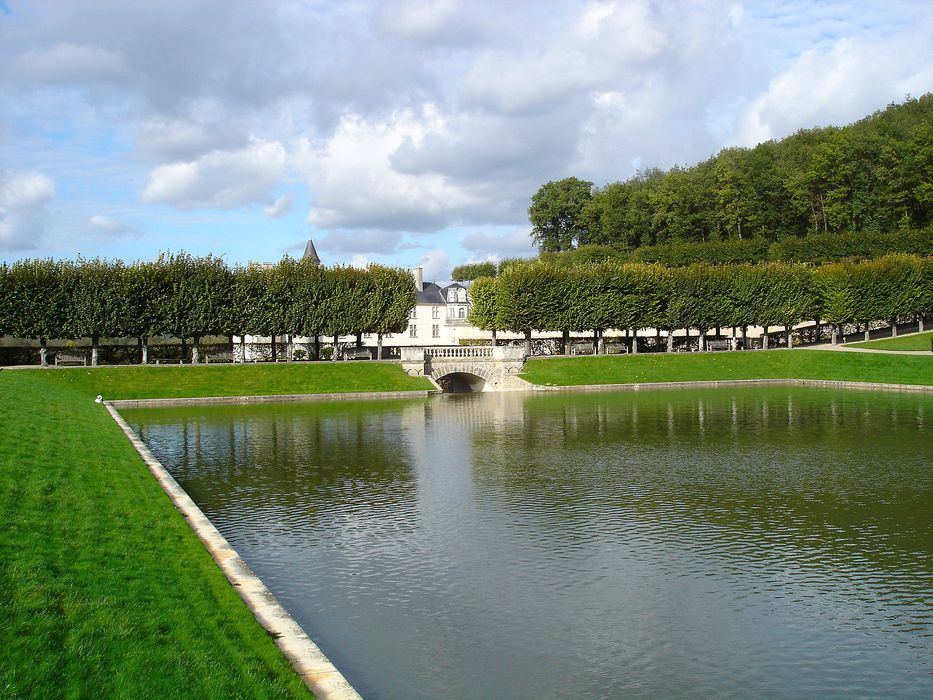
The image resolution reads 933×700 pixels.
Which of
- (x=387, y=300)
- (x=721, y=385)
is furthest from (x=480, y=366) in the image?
(x=721, y=385)

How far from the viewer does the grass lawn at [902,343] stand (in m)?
77.1

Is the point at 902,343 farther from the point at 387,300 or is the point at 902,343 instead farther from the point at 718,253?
the point at 387,300

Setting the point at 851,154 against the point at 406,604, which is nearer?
the point at 406,604

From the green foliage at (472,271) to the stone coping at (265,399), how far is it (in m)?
89.0

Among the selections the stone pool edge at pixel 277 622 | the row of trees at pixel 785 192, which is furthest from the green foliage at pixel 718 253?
the stone pool edge at pixel 277 622

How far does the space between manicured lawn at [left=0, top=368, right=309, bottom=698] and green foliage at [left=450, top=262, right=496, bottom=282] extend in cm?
12903

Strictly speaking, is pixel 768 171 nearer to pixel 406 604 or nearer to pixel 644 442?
pixel 644 442

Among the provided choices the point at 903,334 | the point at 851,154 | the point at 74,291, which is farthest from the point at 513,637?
the point at 851,154

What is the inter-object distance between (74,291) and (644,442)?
158 ft

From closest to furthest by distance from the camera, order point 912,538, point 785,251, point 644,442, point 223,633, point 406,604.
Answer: point 223,633 < point 406,604 < point 912,538 < point 644,442 < point 785,251

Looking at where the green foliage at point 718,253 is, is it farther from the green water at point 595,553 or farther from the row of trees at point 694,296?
the green water at point 595,553

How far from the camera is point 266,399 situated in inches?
2249

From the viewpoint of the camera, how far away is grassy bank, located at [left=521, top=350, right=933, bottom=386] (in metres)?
63.9

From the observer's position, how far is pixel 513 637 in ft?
46.1
